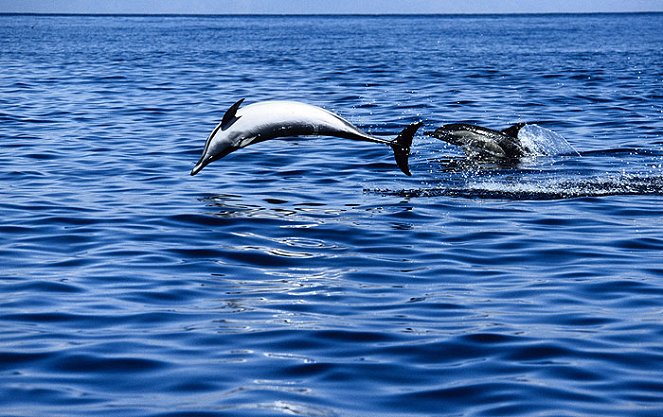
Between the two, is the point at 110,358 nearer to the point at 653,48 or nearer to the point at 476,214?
the point at 476,214

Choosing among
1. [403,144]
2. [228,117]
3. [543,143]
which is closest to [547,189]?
[403,144]

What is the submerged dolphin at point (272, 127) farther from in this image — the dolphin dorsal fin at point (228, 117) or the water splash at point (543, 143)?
the water splash at point (543, 143)

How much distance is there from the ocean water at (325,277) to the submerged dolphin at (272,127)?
0.79 meters

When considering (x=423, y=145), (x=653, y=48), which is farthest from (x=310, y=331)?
(x=653, y=48)

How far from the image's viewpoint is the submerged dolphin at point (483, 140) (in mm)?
17484

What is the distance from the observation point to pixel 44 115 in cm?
2500

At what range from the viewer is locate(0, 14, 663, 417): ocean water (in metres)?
7.31

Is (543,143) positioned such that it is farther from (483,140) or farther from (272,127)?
(272,127)

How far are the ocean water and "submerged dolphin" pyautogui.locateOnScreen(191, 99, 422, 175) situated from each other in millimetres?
793

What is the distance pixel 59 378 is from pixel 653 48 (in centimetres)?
6054

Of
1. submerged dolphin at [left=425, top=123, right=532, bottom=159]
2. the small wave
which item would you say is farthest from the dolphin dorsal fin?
submerged dolphin at [left=425, top=123, right=532, bottom=159]

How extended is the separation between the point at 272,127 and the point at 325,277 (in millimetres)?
3656

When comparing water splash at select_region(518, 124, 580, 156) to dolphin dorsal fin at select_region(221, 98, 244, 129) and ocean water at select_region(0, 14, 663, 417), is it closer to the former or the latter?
ocean water at select_region(0, 14, 663, 417)

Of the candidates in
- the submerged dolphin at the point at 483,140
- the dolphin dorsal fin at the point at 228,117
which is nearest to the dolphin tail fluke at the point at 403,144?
the dolphin dorsal fin at the point at 228,117
